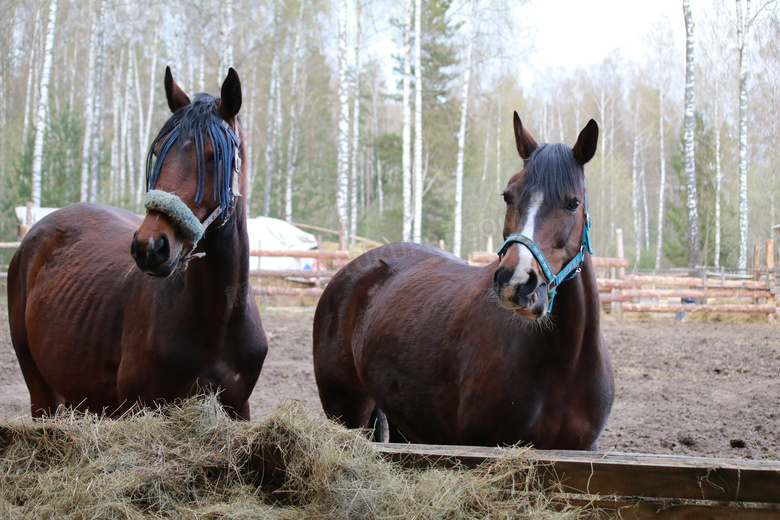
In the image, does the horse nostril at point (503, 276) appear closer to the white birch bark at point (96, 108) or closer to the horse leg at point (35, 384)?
the horse leg at point (35, 384)

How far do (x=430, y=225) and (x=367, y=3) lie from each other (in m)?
8.88

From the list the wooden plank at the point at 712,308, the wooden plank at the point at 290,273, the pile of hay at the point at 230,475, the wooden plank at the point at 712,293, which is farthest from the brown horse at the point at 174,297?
the wooden plank at the point at 712,293

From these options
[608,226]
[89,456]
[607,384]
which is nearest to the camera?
[89,456]

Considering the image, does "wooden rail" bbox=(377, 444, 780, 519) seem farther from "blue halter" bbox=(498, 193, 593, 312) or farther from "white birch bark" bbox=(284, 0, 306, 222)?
"white birch bark" bbox=(284, 0, 306, 222)

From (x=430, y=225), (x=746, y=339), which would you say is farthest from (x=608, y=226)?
(x=746, y=339)

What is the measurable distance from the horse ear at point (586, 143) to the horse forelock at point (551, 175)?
81 mm

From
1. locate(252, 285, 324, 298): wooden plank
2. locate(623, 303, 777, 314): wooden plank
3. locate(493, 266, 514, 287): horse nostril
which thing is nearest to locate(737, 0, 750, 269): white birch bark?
locate(623, 303, 777, 314): wooden plank

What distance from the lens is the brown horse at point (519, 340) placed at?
2.24m

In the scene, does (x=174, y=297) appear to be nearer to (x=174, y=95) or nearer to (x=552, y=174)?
(x=174, y=95)

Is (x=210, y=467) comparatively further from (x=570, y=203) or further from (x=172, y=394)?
(x=570, y=203)

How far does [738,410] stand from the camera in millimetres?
4957

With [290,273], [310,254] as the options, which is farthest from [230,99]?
[290,273]

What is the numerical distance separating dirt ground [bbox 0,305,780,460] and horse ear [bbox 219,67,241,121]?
136 centimetres

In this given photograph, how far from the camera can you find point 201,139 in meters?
2.54
